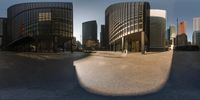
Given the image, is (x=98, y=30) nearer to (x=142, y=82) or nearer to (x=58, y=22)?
(x=58, y=22)

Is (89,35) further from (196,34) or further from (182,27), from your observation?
(196,34)

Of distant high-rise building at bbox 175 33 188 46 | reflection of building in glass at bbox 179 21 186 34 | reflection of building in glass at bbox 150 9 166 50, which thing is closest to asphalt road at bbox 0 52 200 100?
distant high-rise building at bbox 175 33 188 46

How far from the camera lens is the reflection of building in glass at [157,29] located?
2867 millimetres

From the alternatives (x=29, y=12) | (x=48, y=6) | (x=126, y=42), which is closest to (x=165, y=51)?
(x=126, y=42)

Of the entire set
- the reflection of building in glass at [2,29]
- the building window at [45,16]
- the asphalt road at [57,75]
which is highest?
the building window at [45,16]

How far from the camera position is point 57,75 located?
3312 mm

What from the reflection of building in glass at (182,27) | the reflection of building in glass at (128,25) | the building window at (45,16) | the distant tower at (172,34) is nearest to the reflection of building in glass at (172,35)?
the distant tower at (172,34)

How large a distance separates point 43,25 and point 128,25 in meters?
1.21

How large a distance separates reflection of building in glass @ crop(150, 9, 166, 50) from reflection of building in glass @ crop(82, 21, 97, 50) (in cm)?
73

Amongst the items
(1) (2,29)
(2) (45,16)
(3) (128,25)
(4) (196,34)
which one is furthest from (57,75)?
(4) (196,34)

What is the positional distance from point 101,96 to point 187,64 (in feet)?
4.35

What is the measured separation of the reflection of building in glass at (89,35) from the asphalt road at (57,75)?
191mm

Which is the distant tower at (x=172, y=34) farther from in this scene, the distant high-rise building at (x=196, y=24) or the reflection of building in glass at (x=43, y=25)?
the reflection of building in glass at (x=43, y=25)

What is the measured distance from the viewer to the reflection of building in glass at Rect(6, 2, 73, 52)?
3189 millimetres
